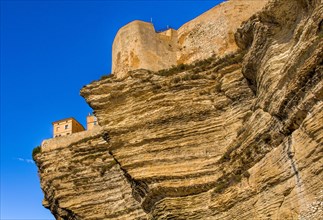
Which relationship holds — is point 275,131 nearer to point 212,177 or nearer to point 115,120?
point 212,177

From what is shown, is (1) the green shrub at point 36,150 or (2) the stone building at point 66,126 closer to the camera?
(1) the green shrub at point 36,150

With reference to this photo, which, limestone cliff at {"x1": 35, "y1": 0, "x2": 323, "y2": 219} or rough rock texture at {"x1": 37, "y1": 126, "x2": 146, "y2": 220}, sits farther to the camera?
rough rock texture at {"x1": 37, "y1": 126, "x2": 146, "y2": 220}

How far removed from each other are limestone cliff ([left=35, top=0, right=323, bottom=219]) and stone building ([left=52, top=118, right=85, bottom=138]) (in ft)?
45.2

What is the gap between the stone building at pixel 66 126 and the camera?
35969 mm

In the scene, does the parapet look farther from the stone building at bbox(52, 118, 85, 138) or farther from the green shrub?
the stone building at bbox(52, 118, 85, 138)

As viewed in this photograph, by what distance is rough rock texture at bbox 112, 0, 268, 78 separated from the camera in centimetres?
1983

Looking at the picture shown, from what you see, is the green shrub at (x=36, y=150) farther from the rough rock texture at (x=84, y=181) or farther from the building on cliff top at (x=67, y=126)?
the building on cliff top at (x=67, y=126)

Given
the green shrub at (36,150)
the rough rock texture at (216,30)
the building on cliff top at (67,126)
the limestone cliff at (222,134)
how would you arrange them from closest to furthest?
the limestone cliff at (222,134)
the rough rock texture at (216,30)
the green shrub at (36,150)
the building on cliff top at (67,126)

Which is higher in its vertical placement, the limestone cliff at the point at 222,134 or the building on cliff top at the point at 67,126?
the building on cliff top at the point at 67,126

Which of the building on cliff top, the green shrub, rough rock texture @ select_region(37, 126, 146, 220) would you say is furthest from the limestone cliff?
the building on cliff top

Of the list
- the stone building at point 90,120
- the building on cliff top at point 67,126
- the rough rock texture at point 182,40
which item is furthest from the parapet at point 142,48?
the stone building at point 90,120

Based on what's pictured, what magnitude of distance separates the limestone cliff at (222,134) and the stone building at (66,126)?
13778 millimetres

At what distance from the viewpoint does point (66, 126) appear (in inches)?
1431

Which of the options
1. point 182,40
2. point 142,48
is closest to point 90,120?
point 182,40
